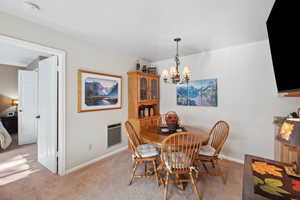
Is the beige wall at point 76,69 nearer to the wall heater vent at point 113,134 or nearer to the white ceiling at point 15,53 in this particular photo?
the wall heater vent at point 113,134

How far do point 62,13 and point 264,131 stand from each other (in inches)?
154

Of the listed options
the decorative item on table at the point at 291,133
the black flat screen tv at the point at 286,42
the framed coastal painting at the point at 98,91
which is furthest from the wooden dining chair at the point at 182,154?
the framed coastal painting at the point at 98,91

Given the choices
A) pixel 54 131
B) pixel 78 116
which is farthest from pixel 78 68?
pixel 54 131

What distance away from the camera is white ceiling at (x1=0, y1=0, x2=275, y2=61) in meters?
1.57

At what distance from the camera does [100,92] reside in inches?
113

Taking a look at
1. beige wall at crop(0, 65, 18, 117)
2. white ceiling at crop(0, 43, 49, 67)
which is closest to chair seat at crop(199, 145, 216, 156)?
white ceiling at crop(0, 43, 49, 67)

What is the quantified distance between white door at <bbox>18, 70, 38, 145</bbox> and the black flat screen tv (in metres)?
5.24

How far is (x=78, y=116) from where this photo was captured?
2510mm

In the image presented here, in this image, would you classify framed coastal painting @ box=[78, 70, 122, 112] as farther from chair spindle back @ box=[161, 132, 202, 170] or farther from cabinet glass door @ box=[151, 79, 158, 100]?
chair spindle back @ box=[161, 132, 202, 170]

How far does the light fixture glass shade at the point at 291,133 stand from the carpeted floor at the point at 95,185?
4.79 feet

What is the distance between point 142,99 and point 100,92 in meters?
1.11

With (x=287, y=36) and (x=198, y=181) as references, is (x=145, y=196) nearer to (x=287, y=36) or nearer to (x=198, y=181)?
(x=198, y=181)

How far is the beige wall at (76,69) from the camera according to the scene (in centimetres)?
188

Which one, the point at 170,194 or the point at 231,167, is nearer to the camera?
the point at 170,194
